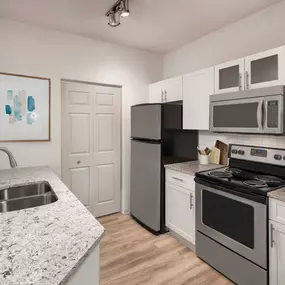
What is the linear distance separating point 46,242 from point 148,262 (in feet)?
5.21

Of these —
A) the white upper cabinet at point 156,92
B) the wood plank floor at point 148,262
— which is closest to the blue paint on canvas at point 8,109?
the wood plank floor at point 148,262

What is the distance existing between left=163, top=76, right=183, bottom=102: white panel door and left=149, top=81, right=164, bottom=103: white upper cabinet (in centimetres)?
12

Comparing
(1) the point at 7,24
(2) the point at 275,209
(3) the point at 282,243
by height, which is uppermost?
(1) the point at 7,24

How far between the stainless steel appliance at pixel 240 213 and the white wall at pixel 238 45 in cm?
28

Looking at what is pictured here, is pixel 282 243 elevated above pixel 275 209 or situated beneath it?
situated beneath

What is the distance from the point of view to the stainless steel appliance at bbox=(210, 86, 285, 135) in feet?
5.96

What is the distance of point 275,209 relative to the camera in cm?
161

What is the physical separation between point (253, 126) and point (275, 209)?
2.43ft

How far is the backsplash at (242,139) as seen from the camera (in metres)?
2.25

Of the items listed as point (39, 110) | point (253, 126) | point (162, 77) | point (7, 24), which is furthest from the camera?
point (162, 77)

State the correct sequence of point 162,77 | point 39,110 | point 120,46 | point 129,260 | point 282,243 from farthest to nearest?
point 162,77 → point 120,46 → point 39,110 → point 129,260 → point 282,243

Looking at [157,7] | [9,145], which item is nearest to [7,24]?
[9,145]

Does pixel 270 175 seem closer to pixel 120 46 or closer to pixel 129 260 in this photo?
pixel 129 260

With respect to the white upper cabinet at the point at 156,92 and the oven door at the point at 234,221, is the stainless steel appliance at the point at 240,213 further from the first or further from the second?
the white upper cabinet at the point at 156,92
